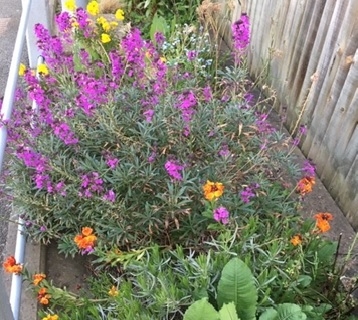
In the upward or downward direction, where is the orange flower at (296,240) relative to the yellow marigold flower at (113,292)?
upward

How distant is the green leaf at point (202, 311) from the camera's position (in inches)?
73.7

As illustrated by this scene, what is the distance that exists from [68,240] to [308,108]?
1.67m

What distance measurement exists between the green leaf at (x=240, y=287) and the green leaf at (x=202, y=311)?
0.13 m

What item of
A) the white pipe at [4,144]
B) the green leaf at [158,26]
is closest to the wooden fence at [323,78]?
the green leaf at [158,26]

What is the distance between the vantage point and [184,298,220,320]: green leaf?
187 cm

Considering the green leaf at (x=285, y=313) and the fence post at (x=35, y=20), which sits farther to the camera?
the fence post at (x=35, y=20)

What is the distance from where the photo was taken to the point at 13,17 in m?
5.43

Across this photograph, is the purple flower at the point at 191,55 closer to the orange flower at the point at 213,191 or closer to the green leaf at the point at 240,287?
the orange flower at the point at 213,191

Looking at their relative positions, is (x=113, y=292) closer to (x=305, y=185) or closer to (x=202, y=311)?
(x=202, y=311)

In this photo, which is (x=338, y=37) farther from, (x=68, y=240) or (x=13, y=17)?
(x=13, y=17)

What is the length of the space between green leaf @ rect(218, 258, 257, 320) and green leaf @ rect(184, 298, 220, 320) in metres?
0.13

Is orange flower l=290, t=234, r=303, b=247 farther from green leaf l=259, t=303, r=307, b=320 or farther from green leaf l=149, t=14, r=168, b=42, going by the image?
green leaf l=149, t=14, r=168, b=42

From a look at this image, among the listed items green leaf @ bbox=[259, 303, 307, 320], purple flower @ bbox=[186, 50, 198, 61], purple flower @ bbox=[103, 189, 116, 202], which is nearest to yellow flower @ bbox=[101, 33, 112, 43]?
purple flower @ bbox=[186, 50, 198, 61]

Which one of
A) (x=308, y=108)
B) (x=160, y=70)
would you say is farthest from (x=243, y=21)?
(x=308, y=108)
